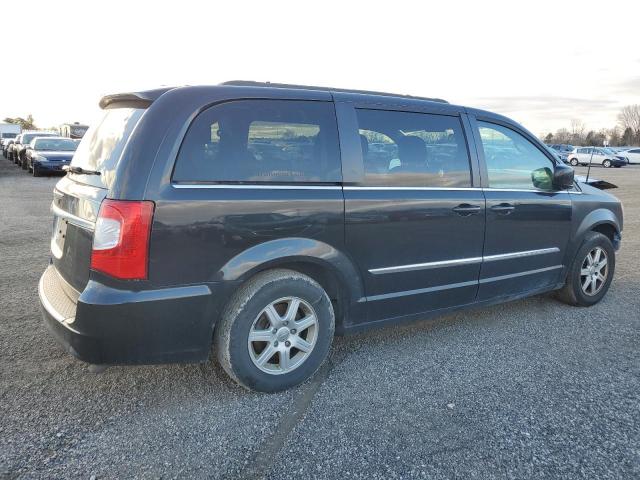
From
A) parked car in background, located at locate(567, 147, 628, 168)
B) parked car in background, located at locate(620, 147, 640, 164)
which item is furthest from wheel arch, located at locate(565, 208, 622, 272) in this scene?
parked car in background, located at locate(620, 147, 640, 164)

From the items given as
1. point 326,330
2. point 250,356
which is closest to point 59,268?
point 250,356

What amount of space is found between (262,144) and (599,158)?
4295 cm

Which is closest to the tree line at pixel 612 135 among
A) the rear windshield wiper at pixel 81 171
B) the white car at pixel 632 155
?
the white car at pixel 632 155

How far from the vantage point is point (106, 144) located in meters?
2.98

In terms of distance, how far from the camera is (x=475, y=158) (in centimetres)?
382

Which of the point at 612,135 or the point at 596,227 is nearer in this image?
the point at 596,227

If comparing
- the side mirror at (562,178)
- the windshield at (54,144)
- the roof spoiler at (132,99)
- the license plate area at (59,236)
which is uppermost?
the roof spoiler at (132,99)

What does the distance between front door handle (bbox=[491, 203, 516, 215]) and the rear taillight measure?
2.54 m

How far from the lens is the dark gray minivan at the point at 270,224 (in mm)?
2611

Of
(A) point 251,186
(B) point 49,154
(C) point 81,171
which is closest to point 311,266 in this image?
(A) point 251,186

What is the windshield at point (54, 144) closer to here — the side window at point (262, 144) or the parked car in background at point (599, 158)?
the side window at point (262, 144)

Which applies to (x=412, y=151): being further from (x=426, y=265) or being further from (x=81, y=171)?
(x=81, y=171)

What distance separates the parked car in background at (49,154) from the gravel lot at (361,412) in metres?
16.2

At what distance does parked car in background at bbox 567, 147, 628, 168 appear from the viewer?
38.9 m
